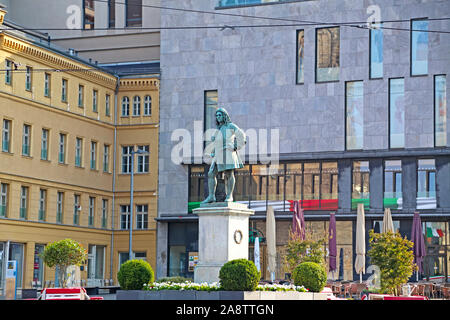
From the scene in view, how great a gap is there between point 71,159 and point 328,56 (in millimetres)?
17368

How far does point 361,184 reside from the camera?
5378cm

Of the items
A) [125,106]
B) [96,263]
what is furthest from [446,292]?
[125,106]

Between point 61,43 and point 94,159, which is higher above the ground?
point 61,43

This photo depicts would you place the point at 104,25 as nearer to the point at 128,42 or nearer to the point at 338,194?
the point at 128,42

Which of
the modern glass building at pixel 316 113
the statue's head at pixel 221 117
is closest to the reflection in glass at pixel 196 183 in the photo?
the modern glass building at pixel 316 113

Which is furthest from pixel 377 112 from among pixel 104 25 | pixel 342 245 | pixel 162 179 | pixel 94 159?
pixel 104 25

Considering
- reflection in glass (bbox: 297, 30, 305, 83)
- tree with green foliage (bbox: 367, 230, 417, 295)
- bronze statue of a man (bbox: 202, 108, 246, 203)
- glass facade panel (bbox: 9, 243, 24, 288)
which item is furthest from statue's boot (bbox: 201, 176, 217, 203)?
reflection in glass (bbox: 297, 30, 305, 83)

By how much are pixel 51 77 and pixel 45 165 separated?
541 centimetres

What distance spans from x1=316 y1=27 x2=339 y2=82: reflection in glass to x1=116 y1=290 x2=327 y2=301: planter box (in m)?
32.9

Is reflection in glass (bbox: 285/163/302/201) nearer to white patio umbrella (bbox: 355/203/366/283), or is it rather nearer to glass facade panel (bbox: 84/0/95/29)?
white patio umbrella (bbox: 355/203/366/283)

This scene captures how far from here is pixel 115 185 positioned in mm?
60469

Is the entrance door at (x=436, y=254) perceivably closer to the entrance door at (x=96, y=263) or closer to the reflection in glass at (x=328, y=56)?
the reflection in glass at (x=328, y=56)

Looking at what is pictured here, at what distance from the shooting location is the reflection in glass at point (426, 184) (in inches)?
2055

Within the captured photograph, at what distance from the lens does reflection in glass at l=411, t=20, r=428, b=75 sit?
175 feet
